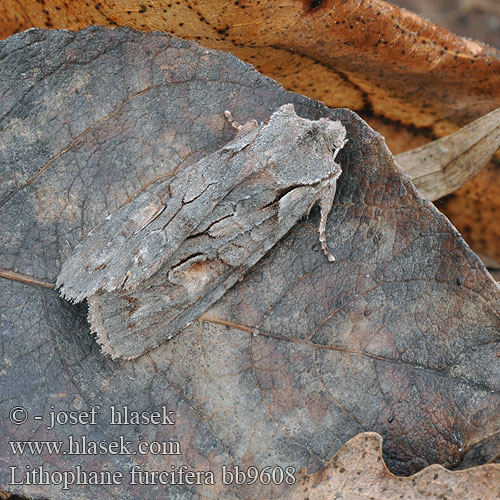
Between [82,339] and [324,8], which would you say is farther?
[324,8]

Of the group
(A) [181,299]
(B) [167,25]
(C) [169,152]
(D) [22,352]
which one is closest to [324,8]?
(B) [167,25]

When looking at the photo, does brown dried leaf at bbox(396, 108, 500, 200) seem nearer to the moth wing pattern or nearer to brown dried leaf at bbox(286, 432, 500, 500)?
the moth wing pattern

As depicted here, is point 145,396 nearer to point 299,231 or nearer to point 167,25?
point 299,231

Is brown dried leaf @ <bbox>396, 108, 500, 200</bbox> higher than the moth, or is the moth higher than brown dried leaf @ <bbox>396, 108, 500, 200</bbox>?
the moth

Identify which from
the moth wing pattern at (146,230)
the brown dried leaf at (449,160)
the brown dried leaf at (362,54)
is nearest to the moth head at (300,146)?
the moth wing pattern at (146,230)

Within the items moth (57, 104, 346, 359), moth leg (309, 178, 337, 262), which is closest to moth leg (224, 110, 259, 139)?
moth (57, 104, 346, 359)
